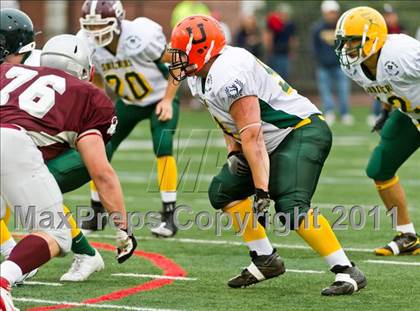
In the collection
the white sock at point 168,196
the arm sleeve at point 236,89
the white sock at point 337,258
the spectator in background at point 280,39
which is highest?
the arm sleeve at point 236,89

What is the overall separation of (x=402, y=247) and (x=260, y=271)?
131cm

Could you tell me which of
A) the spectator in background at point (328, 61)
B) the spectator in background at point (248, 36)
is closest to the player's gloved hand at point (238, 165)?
the spectator in background at point (328, 61)

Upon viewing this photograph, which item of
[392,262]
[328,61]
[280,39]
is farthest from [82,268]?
[280,39]

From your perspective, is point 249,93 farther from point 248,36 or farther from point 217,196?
point 248,36

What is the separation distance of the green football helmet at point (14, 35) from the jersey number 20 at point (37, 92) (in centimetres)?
72

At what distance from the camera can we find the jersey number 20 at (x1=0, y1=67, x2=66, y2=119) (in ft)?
14.8

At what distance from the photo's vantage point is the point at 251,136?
5.05 metres

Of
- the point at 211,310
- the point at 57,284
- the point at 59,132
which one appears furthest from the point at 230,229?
the point at 59,132

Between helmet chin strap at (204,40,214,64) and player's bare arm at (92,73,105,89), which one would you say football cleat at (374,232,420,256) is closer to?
helmet chin strap at (204,40,214,64)

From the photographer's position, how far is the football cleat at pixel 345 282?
517 cm

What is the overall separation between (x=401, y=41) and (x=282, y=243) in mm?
1784

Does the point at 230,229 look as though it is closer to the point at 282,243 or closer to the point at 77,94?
the point at 282,243

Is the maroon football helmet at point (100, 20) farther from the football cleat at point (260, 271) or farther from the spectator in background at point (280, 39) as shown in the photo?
the spectator in background at point (280, 39)

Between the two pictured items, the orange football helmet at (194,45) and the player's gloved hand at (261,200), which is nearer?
the player's gloved hand at (261,200)
